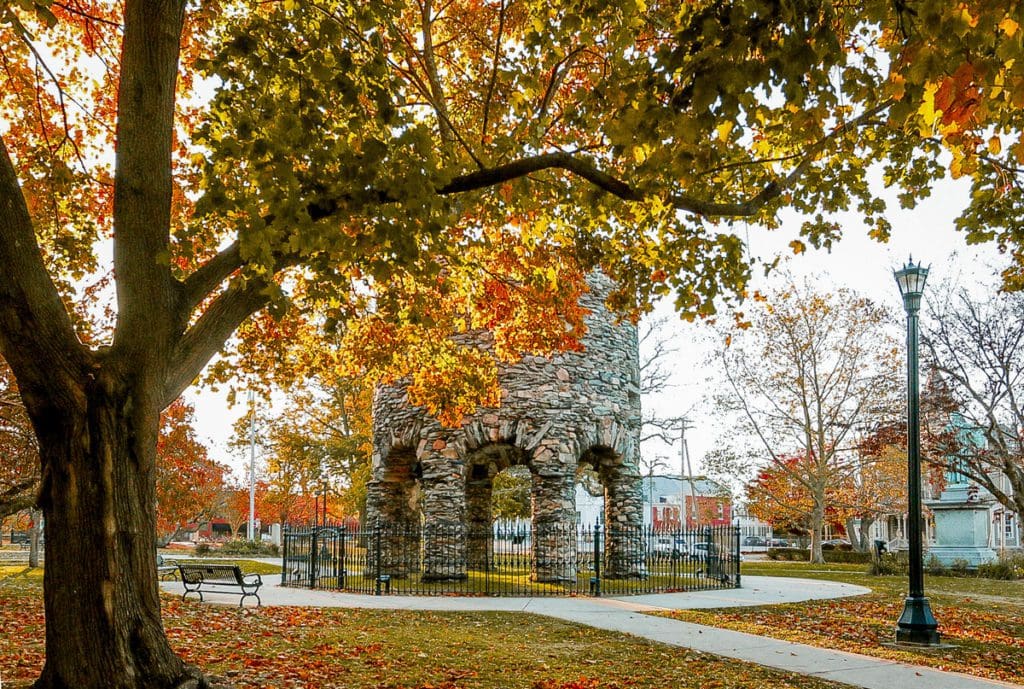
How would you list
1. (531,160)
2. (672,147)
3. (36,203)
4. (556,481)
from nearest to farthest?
(672,147) → (531,160) → (36,203) → (556,481)

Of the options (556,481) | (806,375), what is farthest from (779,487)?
(556,481)

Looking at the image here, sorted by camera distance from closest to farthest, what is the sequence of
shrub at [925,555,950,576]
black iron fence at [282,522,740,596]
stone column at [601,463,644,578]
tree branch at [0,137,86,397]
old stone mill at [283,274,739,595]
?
1. tree branch at [0,137,86,397]
2. black iron fence at [282,522,740,596]
3. old stone mill at [283,274,739,595]
4. stone column at [601,463,644,578]
5. shrub at [925,555,950,576]

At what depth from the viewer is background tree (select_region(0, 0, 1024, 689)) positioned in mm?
5266

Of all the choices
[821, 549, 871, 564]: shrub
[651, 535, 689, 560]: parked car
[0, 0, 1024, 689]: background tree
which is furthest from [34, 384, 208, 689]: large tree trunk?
[821, 549, 871, 564]: shrub

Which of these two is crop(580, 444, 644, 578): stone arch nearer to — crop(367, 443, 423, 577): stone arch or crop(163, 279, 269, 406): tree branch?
crop(367, 443, 423, 577): stone arch

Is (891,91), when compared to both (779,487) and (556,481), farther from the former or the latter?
(779,487)

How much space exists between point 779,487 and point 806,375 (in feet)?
17.6

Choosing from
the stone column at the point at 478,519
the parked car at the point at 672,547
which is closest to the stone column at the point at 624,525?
the parked car at the point at 672,547

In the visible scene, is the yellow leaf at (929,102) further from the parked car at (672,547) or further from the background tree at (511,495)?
the background tree at (511,495)

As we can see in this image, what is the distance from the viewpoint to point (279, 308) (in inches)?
267

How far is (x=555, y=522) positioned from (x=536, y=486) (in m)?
1.08

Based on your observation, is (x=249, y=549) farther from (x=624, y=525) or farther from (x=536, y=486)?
(x=624, y=525)

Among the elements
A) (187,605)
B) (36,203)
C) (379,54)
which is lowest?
(187,605)

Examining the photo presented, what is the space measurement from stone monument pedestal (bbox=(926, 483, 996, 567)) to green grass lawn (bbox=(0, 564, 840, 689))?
1824 centimetres
